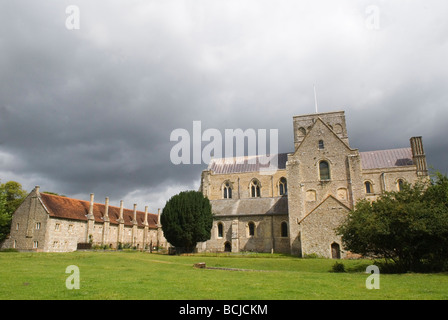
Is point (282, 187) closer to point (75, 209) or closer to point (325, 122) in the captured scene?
point (325, 122)

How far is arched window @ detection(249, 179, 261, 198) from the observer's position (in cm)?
5317

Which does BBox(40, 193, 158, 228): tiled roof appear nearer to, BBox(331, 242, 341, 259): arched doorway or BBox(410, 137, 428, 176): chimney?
BBox(331, 242, 341, 259): arched doorway

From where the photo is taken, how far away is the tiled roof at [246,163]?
5447 centimetres

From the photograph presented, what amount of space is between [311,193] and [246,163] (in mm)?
17450

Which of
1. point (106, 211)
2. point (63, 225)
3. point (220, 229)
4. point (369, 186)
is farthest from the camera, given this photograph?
point (106, 211)

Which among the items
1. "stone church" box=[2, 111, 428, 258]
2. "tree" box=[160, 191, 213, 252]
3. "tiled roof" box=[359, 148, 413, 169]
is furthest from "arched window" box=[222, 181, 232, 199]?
"tiled roof" box=[359, 148, 413, 169]

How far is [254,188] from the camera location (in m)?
53.5

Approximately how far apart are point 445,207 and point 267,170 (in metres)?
33.8

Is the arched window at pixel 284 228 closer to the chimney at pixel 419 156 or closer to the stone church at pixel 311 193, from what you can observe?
the stone church at pixel 311 193

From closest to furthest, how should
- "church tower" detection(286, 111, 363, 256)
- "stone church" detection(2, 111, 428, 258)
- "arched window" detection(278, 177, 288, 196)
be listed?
"stone church" detection(2, 111, 428, 258) → "church tower" detection(286, 111, 363, 256) → "arched window" detection(278, 177, 288, 196)

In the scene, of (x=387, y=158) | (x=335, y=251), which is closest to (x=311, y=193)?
(x=335, y=251)

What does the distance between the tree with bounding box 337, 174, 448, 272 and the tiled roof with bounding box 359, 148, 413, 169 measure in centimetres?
2860

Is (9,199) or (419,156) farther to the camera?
(9,199)
